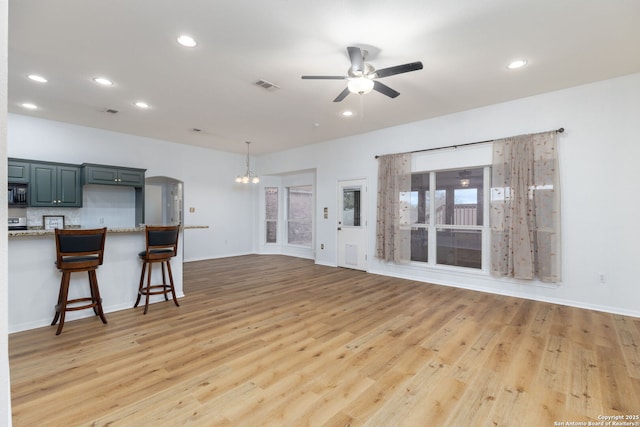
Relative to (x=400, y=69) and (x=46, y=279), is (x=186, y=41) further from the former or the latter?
(x=46, y=279)

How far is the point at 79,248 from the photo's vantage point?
303 cm

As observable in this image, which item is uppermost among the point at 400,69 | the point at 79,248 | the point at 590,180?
the point at 400,69

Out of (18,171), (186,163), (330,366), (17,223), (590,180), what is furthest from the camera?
(186,163)

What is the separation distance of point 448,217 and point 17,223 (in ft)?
24.9

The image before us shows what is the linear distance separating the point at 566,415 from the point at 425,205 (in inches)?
154

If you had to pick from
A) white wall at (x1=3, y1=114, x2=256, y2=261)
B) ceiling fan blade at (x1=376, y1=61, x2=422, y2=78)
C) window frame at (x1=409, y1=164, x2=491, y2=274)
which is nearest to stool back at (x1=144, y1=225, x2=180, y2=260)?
ceiling fan blade at (x1=376, y1=61, x2=422, y2=78)

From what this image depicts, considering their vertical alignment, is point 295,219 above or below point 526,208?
below

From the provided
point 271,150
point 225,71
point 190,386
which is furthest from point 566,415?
point 271,150

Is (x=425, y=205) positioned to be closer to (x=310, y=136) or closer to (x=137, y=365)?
(x=310, y=136)

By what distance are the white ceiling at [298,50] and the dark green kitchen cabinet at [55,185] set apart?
99cm

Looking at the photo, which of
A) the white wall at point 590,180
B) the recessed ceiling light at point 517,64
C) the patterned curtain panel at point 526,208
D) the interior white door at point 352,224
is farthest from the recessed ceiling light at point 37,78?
the patterned curtain panel at point 526,208

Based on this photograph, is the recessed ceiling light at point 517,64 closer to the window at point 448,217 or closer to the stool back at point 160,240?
the window at point 448,217

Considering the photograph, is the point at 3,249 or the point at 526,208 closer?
the point at 3,249

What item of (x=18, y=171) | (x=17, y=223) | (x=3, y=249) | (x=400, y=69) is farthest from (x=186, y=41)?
(x=17, y=223)
